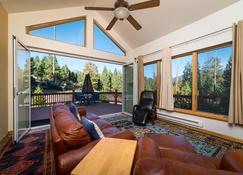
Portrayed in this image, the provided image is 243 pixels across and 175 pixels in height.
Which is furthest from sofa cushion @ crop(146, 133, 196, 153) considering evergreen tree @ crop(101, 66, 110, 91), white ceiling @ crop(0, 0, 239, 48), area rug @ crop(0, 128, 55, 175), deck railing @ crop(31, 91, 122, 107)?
evergreen tree @ crop(101, 66, 110, 91)

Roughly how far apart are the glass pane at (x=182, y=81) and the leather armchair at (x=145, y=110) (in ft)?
2.25

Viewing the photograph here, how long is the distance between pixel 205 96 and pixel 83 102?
5.32 meters

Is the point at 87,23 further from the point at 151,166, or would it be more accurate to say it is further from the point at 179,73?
the point at 151,166

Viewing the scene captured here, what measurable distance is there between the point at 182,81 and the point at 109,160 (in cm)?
360

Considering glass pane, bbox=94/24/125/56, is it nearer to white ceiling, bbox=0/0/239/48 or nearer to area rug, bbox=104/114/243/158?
white ceiling, bbox=0/0/239/48

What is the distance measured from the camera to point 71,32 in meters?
4.15

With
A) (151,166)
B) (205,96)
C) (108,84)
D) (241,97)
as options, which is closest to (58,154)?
(151,166)

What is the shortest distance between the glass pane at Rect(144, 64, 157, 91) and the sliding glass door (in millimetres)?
3695

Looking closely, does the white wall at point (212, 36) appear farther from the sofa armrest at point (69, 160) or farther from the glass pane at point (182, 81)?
the sofa armrest at point (69, 160)

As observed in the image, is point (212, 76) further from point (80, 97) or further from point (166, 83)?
point (80, 97)

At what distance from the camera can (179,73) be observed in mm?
3990

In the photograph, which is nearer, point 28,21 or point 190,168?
point 190,168

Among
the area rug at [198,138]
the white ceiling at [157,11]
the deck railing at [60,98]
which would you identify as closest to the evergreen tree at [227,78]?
the area rug at [198,138]

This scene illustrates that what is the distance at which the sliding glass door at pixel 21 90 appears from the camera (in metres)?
2.51
